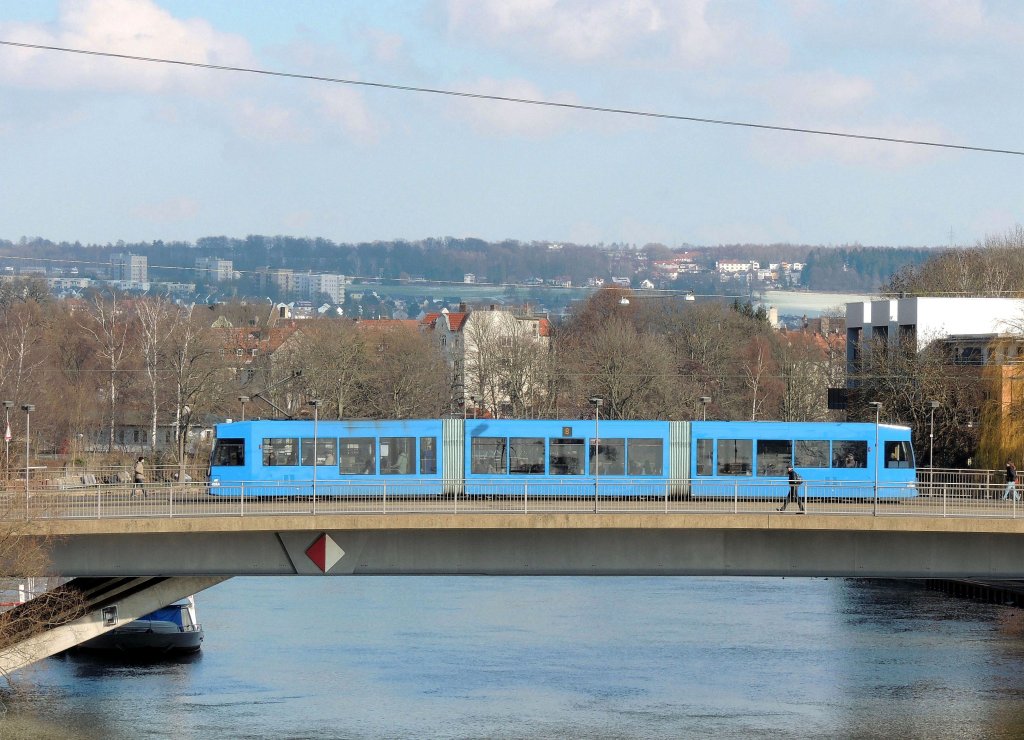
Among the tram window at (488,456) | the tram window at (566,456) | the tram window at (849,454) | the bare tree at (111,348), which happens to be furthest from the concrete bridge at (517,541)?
the bare tree at (111,348)

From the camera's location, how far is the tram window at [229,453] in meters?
50.0

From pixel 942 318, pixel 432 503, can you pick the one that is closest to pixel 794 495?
pixel 432 503

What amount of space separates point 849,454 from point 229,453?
19436mm

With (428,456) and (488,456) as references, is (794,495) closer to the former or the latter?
(488,456)

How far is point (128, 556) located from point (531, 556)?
29.4 feet

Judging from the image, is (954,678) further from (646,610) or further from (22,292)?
(22,292)

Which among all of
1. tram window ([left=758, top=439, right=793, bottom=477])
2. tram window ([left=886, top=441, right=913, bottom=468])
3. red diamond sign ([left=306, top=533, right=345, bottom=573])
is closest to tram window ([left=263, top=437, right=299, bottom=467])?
red diamond sign ([left=306, top=533, right=345, bottom=573])

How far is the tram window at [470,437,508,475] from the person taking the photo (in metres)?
49.5

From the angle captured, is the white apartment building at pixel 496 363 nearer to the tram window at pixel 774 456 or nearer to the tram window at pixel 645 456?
the tram window at pixel 774 456

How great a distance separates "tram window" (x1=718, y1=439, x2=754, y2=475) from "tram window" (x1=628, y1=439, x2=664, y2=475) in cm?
191

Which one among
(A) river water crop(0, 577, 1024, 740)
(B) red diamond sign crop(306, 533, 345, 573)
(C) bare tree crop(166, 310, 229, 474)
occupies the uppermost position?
(C) bare tree crop(166, 310, 229, 474)

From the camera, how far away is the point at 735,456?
50.6 metres

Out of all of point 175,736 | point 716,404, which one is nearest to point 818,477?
point 175,736

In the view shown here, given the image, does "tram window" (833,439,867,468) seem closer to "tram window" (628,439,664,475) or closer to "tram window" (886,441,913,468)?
"tram window" (886,441,913,468)
